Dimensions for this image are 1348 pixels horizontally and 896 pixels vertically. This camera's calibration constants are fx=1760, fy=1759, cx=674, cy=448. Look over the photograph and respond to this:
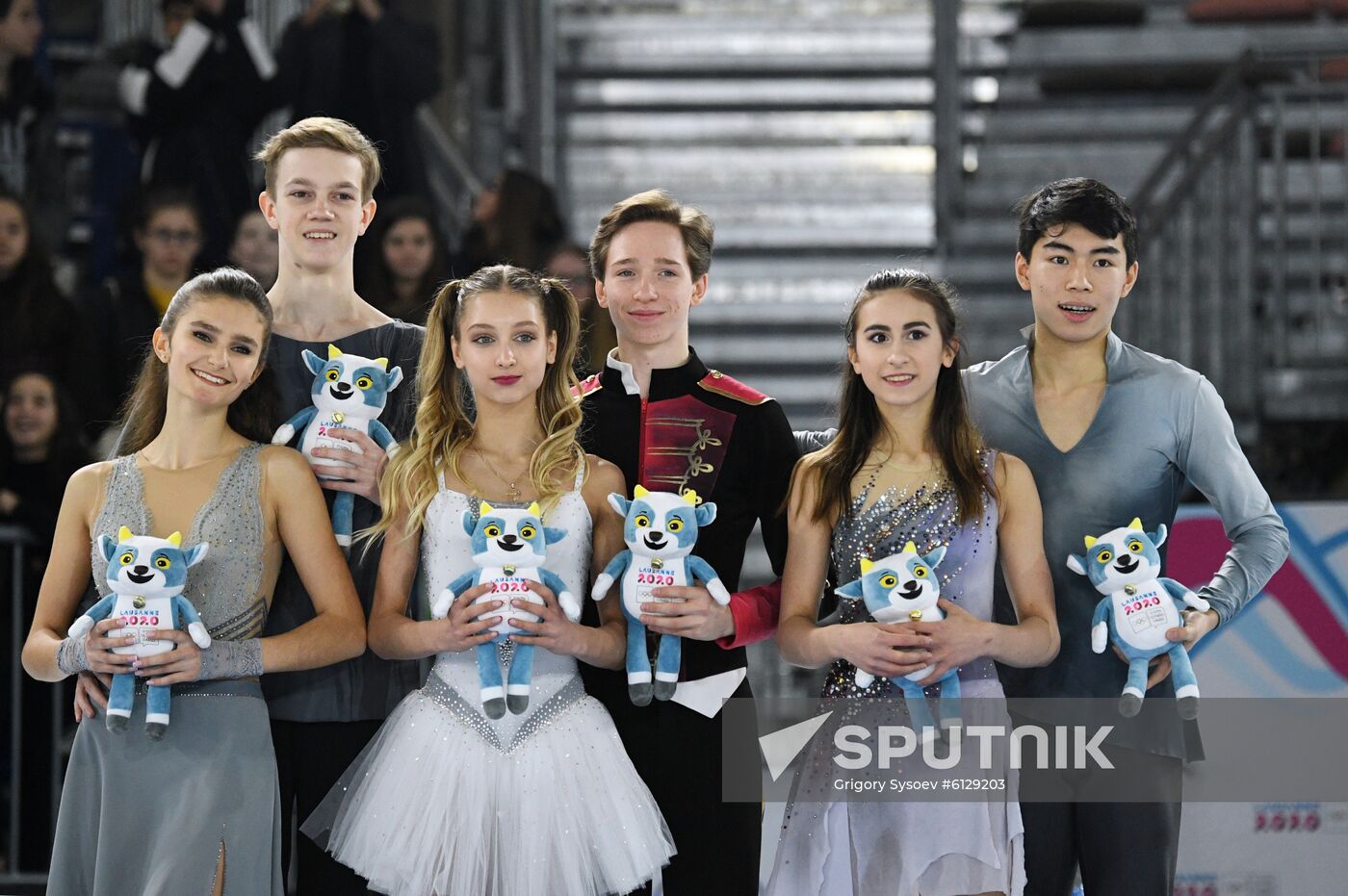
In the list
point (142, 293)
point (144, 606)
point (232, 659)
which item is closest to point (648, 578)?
point (232, 659)

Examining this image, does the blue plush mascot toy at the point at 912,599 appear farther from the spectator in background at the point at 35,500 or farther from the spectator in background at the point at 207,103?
the spectator in background at the point at 207,103

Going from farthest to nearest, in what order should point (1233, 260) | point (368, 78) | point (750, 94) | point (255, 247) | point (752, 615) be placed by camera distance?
point (750, 94)
point (1233, 260)
point (368, 78)
point (255, 247)
point (752, 615)

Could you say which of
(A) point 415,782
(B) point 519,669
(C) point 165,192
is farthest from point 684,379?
(C) point 165,192

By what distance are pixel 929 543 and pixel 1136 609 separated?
1.26ft

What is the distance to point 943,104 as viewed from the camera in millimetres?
7184

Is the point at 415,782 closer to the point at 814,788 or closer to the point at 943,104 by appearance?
the point at 814,788

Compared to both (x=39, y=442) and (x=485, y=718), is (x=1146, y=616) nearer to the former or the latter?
(x=485, y=718)

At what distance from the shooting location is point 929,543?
3.14 meters

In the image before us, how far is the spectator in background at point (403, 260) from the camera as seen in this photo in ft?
17.5

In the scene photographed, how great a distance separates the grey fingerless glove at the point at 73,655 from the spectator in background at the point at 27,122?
3595 mm

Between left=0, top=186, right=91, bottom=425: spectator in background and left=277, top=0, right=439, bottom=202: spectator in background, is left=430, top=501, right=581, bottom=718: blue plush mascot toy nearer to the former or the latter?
left=0, top=186, right=91, bottom=425: spectator in background

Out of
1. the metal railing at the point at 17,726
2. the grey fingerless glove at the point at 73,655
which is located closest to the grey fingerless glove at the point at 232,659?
the grey fingerless glove at the point at 73,655

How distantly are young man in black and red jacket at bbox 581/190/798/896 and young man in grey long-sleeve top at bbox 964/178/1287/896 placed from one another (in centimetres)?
45

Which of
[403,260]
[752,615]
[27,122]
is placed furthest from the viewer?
[27,122]
